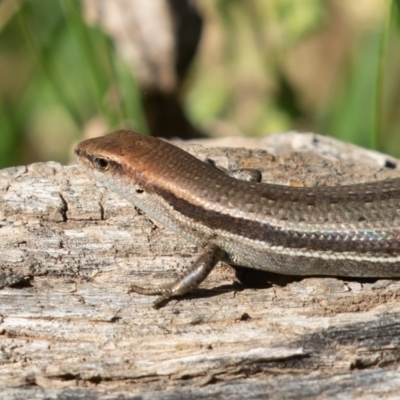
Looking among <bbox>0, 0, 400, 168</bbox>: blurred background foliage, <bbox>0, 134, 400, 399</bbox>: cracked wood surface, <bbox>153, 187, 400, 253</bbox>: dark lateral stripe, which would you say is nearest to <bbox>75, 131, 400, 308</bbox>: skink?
<bbox>153, 187, 400, 253</bbox>: dark lateral stripe

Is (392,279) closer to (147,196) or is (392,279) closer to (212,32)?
(147,196)

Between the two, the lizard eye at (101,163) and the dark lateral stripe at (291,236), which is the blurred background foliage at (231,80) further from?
the dark lateral stripe at (291,236)

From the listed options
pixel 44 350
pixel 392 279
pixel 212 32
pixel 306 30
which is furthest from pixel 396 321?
pixel 212 32

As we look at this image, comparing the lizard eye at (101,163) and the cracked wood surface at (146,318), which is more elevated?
the lizard eye at (101,163)

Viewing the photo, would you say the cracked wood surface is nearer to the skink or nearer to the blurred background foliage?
the skink

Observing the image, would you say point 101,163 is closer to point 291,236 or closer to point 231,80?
point 291,236

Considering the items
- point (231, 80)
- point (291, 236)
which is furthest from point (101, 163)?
point (231, 80)

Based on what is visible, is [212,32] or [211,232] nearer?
[211,232]

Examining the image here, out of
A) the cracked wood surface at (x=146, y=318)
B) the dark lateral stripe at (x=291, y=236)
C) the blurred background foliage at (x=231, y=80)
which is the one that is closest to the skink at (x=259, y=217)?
the dark lateral stripe at (x=291, y=236)
